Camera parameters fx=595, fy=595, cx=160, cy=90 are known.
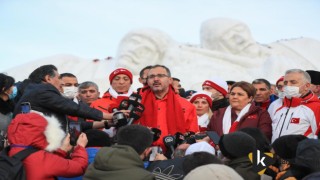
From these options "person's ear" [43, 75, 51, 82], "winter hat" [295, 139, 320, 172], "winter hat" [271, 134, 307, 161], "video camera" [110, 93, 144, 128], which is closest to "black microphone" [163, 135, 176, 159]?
"video camera" [110, 93, 144, 128]

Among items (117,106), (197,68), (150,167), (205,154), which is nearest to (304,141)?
(205,154)

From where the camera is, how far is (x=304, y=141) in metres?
4.08

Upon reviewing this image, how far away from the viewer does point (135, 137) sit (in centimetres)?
439

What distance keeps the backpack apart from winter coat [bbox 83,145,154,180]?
0.52 meters

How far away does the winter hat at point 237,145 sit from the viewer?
424 cm

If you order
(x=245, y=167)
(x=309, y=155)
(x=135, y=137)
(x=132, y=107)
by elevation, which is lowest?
(x=245, y=167)

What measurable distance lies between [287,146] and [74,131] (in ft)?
6.32

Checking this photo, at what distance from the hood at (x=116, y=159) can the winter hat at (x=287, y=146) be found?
43.9 inches

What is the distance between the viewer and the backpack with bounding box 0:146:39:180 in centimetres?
427

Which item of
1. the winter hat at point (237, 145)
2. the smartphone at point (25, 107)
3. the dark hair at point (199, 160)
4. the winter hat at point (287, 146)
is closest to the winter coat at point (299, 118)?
the winter hat at point (287, 146)

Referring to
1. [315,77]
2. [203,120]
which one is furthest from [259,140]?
[315,77]

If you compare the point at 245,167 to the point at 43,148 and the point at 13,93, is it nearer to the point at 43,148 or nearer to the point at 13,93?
the point at 43,148

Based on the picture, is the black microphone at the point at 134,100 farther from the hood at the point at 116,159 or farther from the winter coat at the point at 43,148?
the hood at the point at 116,159

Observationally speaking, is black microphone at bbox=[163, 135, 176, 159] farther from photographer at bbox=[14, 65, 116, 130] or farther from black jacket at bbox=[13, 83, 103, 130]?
black jacket at bbox=[13, 83, 103, 130]
